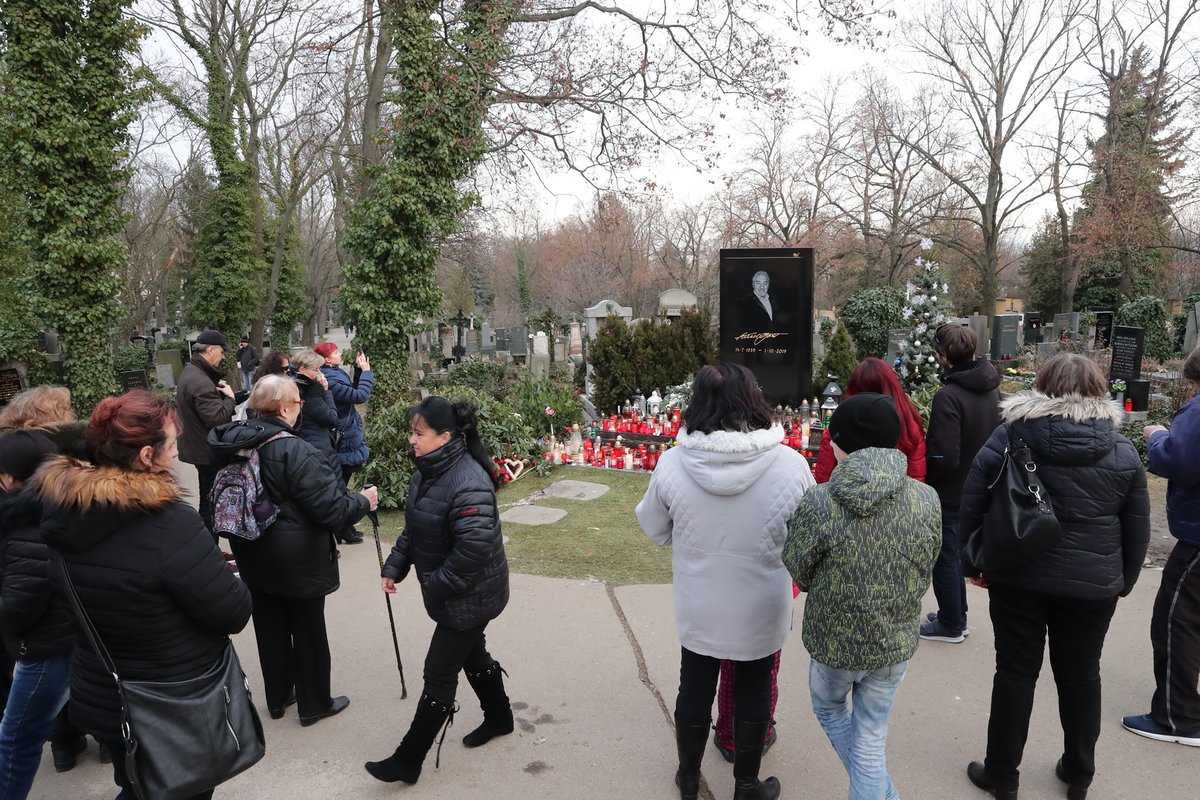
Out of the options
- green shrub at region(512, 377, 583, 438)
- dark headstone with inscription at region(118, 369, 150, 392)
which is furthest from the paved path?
dark headstone with inscription at region(118, 369, 150, 392)

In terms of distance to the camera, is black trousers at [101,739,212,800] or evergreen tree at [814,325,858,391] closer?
black trousers at [101,739,212,800]

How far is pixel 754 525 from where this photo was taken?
103 inches

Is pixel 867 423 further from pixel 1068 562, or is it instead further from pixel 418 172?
pixel 418 172

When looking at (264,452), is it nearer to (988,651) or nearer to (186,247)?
(988,651)

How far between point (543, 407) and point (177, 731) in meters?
7.39

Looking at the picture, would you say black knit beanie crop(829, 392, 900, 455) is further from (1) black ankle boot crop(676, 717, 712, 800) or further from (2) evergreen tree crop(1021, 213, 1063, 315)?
(2) evergreen tree crop(1021, 213, 1063, 315)

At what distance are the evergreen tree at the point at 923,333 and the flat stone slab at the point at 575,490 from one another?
482 cm

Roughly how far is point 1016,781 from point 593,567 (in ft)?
10.5

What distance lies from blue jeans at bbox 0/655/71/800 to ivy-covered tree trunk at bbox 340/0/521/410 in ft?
23.8

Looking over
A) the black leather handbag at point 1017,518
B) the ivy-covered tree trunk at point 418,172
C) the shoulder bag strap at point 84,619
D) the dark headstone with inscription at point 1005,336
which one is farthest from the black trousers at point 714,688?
the dark headstone with inscription at point 1005,336

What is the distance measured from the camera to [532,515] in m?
7.04

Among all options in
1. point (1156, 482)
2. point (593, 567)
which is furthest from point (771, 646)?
point (1156, 482)

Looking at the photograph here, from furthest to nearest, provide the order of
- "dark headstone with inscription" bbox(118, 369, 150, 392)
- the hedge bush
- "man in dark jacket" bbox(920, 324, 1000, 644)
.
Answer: "dark headstone with inscription" bbox(118, 369, 150, 392) → the hedge bush → "man in dark jacket" bbox(920, 324, 1000, 644)

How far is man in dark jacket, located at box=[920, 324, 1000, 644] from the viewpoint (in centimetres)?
404
